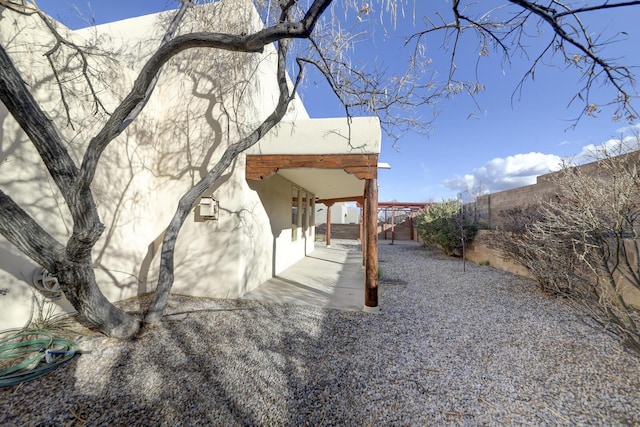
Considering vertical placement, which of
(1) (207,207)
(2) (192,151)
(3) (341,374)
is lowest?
(3) (341,374)

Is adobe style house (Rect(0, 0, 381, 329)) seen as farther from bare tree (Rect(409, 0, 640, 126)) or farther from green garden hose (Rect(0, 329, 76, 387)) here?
bare tree (Rect(409, 0, 640, 126))

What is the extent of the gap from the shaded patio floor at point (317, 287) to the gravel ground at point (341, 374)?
609mm

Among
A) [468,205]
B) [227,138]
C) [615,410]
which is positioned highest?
[227,138]

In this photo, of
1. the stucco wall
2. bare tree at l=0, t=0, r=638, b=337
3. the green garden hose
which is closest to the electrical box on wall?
the stucco wall

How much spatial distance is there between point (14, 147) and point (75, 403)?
2893 millimetres

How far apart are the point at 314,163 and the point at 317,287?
2712mm

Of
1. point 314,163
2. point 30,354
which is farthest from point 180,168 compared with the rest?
point 30,354

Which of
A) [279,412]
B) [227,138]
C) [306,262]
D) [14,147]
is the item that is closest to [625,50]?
[279,412]

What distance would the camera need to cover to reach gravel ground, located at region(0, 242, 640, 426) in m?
1.96

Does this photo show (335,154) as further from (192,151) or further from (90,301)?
(90,301)

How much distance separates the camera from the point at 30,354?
259cm

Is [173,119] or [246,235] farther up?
[173,119]

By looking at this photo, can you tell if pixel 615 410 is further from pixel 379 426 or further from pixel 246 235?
pixel 246 235

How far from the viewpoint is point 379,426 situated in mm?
1870
